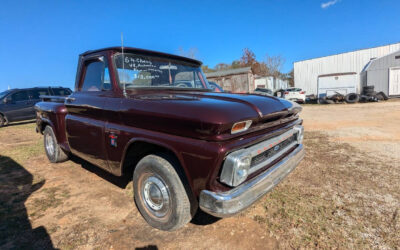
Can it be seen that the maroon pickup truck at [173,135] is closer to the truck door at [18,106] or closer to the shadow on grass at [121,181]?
the shadow on grass at [121,181]

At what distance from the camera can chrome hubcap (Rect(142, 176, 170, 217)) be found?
2143 millimetres

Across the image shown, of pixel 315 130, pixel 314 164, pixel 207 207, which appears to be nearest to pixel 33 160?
pixel 207 207

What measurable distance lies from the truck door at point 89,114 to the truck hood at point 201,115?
63 cm

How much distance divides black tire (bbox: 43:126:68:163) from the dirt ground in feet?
1.18

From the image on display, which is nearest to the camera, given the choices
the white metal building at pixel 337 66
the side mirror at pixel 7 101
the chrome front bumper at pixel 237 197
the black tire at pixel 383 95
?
the chrome front bumper at pixel 237 197

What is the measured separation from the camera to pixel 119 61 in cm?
279

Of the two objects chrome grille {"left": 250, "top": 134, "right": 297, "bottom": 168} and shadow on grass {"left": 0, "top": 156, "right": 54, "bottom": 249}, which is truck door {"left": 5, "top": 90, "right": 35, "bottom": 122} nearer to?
shadow on grass {"left": 0, "top": 156, "right": 54, "bottom": 249}

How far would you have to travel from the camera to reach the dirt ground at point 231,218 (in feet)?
6.84

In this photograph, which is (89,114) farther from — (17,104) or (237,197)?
(17,104)

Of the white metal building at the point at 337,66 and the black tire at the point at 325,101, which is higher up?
the white metal building at the point at 337,66

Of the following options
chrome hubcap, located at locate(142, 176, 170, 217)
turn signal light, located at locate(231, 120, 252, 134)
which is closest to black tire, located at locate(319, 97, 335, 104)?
turn signal light, located at locate(231, 120, 252, 134)

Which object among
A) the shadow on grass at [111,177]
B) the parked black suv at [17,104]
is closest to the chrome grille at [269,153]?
the shadow on grass at [111,177]

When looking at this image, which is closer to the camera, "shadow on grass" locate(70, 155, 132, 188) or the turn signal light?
the turn signal light

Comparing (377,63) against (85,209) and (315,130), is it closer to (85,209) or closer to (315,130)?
(315,130)
